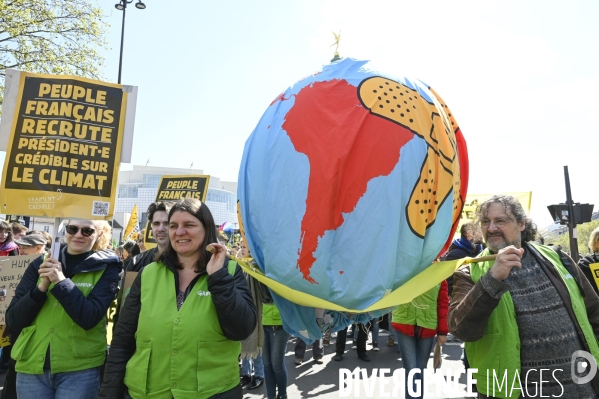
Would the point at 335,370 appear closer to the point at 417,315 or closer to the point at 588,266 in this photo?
the point at 417,315

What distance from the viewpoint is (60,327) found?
265 cm

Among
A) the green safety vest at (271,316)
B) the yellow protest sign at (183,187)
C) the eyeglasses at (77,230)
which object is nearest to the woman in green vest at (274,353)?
the green safety vest at (271,316)

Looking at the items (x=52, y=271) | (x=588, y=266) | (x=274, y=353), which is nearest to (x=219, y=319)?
(x=52, y=271)

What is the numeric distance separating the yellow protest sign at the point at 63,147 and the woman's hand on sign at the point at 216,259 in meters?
1.15

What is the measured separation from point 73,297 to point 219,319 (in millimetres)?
1035

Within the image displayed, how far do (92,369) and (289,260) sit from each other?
1709 mm

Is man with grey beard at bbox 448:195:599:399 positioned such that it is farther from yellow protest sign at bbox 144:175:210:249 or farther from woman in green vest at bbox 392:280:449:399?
yellow protest sign at bbox 144:175:210:249

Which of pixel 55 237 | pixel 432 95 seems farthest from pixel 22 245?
pixel 432 95

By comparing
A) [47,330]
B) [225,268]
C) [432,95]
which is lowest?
[47,330]

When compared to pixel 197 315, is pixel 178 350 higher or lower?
lower

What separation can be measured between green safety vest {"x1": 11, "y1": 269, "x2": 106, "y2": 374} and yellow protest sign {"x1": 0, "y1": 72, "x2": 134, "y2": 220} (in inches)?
23.7

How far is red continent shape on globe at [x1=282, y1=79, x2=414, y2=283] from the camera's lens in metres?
1.89

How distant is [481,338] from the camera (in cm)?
238

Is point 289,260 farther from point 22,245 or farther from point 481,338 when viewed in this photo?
point 22,245
